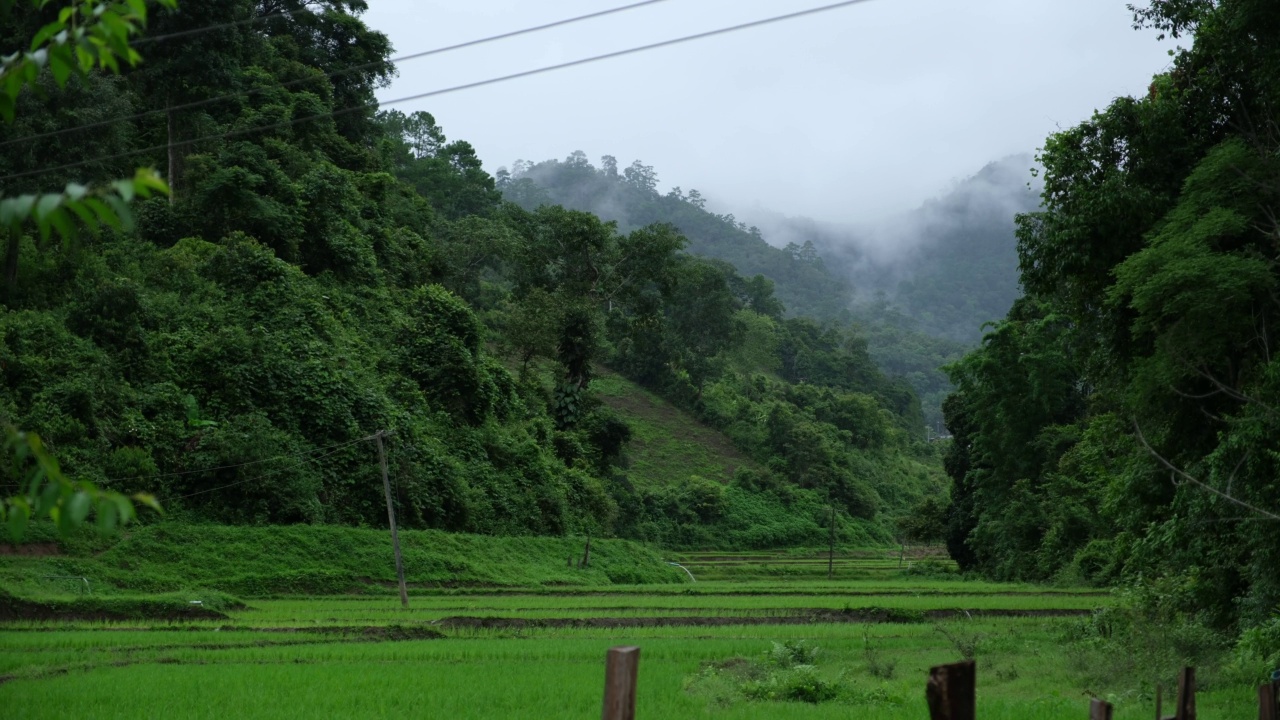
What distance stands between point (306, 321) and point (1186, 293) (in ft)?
98.7

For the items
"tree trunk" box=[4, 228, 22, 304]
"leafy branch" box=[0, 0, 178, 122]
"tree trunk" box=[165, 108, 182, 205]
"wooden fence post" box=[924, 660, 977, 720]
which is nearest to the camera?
"leafy branch" box=[0, 0, 178, 122]

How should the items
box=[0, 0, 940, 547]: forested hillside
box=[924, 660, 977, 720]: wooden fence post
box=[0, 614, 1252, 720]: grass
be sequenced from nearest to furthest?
box=[924, 660, 977, 720]: wooden fence post, box=[0, 614, 1252, 720]: grass, box=[0, 0, 940, 547]: forested hillside

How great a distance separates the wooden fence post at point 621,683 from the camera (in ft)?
15.4

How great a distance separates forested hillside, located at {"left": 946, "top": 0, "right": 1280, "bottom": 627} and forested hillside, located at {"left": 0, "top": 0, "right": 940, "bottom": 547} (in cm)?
1378

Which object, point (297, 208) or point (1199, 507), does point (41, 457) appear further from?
point (297, 208)

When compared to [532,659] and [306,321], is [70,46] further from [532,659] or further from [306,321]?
[306,321]

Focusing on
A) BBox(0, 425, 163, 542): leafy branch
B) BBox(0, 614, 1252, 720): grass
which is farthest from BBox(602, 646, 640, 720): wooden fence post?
BBox(0, 614, 1252, 720): grass

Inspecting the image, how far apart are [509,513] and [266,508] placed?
11.3m

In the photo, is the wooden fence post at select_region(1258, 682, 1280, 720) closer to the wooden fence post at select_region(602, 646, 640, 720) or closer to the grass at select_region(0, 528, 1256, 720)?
the wooden fence post at select_region(602, 646, 640, 720)

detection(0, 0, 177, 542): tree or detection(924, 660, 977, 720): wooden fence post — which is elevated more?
detection(0, 0, 177, 542): tree

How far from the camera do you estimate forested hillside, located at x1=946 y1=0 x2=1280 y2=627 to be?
45.8 feet

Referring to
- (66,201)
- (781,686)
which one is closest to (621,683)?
(66,201)

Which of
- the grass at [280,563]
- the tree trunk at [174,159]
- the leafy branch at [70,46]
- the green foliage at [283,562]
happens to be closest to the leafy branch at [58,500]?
the leafy branch at [70,46]

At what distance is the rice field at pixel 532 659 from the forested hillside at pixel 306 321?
6520 mm
